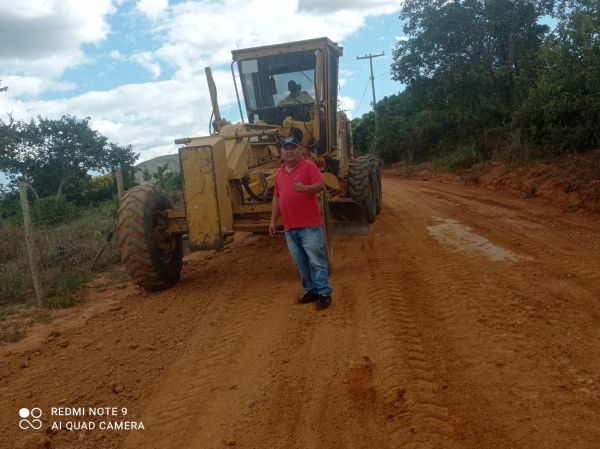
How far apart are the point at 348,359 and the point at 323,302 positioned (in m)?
1.40

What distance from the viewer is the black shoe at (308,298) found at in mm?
5766

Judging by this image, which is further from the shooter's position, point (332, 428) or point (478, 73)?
point (478, 73)

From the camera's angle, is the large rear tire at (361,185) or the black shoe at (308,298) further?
the large rear tire at (361,185)

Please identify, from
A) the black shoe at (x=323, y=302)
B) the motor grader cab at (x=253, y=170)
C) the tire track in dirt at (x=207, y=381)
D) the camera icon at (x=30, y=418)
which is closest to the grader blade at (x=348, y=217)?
the motor grader cab at (x=253, y=170)

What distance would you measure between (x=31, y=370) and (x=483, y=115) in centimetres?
1988

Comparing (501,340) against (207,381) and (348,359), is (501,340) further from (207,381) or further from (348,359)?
(207,381)

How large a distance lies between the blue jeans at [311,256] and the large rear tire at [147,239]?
1.91 meters

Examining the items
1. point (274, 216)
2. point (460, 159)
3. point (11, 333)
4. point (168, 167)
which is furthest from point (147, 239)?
point (460, 159)

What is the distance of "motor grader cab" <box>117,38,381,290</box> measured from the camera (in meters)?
6.52

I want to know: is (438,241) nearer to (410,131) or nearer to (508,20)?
(508,20)

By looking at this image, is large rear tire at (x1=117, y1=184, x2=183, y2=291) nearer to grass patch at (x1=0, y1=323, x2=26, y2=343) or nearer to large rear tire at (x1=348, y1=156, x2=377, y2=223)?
grass patch at (x1=0, y1=323, x2=26, y2=343)

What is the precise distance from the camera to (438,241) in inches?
327

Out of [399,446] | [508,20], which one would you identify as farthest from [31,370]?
[508,20]

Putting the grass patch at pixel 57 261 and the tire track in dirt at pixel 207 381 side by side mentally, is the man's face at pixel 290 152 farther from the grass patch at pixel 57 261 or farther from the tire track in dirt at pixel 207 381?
the grass patch at pixel 57 261
